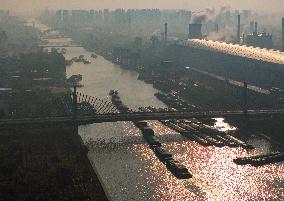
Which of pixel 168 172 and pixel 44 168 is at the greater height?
pixel 44 168

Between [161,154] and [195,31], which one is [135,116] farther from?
[195,31]

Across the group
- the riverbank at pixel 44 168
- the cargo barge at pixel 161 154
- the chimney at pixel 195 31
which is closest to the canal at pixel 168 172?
the cargo barge at pixel 161 154

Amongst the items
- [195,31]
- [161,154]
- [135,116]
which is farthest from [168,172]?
[195,31]

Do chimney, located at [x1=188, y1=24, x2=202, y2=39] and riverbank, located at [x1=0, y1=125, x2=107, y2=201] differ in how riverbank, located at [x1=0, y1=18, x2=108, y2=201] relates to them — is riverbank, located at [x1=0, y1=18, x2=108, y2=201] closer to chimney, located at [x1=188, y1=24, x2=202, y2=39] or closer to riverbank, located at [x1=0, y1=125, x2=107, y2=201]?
riverbank, located at [x1=0, y1=125, x2=107, y2=201]

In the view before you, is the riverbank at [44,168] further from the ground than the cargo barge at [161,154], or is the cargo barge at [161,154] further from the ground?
the riverbank at [44,168]

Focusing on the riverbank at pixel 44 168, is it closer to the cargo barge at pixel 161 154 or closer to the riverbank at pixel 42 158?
the riverbank at pixel 42 158

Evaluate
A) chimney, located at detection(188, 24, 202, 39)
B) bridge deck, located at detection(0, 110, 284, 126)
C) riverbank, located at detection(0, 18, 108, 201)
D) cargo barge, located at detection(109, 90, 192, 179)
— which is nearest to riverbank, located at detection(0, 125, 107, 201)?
→ riverbank, located at detection(0, 18, 108, 201)

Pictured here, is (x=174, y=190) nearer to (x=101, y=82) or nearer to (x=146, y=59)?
(x=101, y=82)

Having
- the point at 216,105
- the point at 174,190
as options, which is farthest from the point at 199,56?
the point at 174,190
